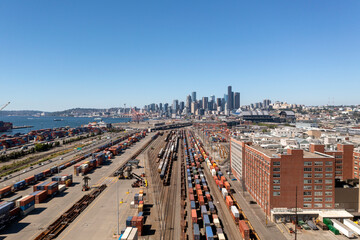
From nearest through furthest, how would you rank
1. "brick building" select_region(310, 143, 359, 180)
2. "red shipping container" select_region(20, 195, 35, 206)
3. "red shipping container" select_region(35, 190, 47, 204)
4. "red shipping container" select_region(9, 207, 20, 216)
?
1. "red shipping container" select_region(9, 207, 20, 216)
2. "red shipping container" select_region(20, 195, 35, 206)
3. "red shipping container" select_region(35, 190, 47, 204)
4. "brick building" select_region(310, 143, 359, 180)

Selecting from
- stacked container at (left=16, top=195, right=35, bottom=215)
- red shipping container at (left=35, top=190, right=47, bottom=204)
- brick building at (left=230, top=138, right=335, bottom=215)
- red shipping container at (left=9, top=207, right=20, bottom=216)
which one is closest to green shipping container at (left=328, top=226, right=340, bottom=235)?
brick building at (left=230, top=138, right=335, bottom=215)

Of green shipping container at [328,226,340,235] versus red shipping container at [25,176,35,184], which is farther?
red shipping container at [25,176,35,184]

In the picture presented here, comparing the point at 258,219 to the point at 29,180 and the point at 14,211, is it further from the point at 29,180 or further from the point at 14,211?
the point at 29,180

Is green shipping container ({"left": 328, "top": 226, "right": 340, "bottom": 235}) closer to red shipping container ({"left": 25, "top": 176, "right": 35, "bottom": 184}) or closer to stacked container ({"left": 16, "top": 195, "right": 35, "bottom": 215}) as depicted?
stacked container ({"left": 16, "top": 195, "right": 35, "bottom": 215})

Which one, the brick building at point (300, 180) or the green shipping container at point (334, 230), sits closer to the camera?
the green shipping container at point (334, 230)

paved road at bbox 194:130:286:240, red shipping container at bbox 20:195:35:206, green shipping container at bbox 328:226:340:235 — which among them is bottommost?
paved road at bbox 194:130:286:240

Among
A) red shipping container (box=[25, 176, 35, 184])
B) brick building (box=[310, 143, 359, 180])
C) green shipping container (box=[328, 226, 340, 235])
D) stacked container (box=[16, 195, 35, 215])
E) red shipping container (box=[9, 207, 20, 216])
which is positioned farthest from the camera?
red shipping container (box=[25, 176, 35, 184])

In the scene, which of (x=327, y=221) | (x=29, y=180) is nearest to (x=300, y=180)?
(x=327, y=221)

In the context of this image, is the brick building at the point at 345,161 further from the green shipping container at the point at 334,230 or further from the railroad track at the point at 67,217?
the railroad track at the point at 67,217

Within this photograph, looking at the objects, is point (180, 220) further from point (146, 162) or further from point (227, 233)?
point (146, 162)

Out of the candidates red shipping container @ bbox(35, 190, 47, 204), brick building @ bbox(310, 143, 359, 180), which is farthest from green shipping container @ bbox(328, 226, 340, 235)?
red shipping container @ bbox(35, 190, 47, 204)

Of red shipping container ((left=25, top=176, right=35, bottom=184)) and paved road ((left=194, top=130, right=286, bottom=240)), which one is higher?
red shipping container ((left=25, top=176, right=35, bottom=184))

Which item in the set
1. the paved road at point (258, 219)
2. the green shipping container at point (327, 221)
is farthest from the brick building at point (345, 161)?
the paved road at point (258, 219)
